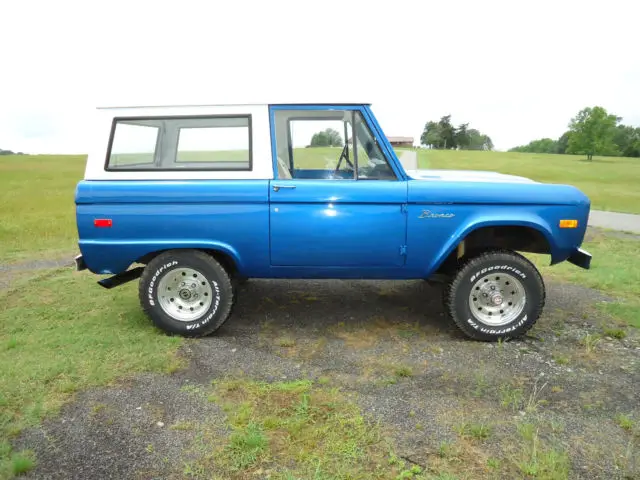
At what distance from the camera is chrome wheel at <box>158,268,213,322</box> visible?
14.4ft

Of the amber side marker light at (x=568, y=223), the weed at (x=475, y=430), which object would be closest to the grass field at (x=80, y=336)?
A: the weed at (x=475, y=430)

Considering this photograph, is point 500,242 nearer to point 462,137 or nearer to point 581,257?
point 581,257

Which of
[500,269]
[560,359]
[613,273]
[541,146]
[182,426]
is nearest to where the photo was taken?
[182,426]

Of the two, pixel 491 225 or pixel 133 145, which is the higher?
pixel 133 145

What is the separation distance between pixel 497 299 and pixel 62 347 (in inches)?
155

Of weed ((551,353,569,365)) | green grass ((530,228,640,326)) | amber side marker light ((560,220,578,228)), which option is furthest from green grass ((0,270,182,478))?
green grass ((530,228,640,326))

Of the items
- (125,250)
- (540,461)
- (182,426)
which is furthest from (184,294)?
(540,461)

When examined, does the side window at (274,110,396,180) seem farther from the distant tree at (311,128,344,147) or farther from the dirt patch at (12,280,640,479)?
the dirt patch at (12,280,640,479)

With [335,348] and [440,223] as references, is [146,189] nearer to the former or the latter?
[335,348]

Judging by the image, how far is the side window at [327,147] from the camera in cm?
424

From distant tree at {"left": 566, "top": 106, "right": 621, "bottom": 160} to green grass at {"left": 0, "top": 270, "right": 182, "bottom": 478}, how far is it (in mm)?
76540

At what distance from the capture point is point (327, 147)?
458cm

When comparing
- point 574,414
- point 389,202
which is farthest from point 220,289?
point 574,414

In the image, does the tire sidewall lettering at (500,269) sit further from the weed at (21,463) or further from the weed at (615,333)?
the weed at (21,463)
